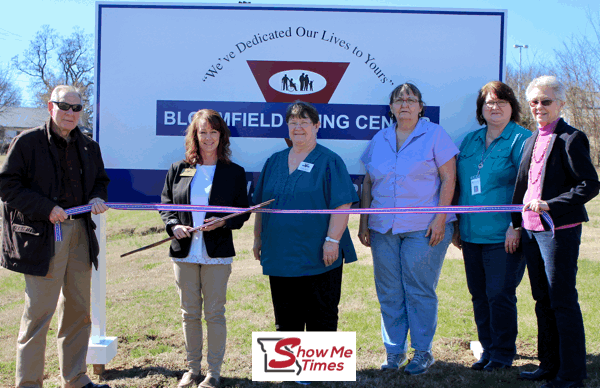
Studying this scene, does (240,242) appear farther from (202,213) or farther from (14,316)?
(202,213)

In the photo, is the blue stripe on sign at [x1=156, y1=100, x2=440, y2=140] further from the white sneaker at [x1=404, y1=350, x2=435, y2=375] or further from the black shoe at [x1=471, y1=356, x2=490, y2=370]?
the black shoe at [x1=471, y1=356, x2=490, y2=370]

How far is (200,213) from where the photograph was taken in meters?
3.09

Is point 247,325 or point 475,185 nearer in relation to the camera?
point 475,185

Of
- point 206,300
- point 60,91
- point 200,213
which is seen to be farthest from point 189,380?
point 60,91

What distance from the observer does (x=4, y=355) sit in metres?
3.97

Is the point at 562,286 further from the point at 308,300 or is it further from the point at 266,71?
the point at 266,71

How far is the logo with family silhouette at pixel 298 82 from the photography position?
151 inches

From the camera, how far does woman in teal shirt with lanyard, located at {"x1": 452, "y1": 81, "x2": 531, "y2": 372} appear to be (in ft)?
10.5

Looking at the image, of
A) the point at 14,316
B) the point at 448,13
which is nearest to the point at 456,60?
the point at 448,13

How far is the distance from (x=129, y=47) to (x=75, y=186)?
150 cm

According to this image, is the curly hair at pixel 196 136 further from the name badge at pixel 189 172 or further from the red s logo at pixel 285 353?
the red s logo at pixel 285 353

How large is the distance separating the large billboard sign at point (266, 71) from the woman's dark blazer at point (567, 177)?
1.01 meters

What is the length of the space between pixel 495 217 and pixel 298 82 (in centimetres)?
186

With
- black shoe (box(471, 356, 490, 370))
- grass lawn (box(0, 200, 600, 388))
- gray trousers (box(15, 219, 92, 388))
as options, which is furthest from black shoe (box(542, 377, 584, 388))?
gray trousers (box(15, 219, 92, 388))
